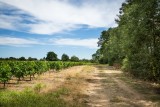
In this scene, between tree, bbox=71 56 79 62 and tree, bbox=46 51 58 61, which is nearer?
tree, bbox=46 51 58 61

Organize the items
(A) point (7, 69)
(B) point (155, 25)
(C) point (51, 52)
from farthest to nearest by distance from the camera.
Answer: (C) point (51, 52) < (A) point (7, 69) < (B) point (155, 25)

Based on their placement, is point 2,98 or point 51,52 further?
point 51,52

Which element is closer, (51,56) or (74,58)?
(51,56)

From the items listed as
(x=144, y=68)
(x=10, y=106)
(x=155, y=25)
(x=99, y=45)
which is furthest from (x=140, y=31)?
(x=99, y=45)

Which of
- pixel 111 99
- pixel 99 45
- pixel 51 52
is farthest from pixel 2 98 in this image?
pixel 51 52

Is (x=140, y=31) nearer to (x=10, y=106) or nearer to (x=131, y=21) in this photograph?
(x=131, y=21)

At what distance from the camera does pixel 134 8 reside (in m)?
26.0

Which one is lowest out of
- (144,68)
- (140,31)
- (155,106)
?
(155,106)

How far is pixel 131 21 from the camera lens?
2658cm

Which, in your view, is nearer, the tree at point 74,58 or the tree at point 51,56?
the tree at point 51,56

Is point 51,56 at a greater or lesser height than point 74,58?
greater

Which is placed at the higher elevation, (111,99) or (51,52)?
(51,52)

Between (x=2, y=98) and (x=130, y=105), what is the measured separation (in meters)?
8.34

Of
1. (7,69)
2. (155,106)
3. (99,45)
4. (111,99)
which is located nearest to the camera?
(155,106)
